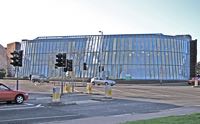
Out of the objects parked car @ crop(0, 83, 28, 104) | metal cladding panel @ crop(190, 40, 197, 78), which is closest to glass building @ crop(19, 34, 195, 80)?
metal cladding panel @ crop(190, 40, 197, 78)

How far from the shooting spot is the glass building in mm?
102438

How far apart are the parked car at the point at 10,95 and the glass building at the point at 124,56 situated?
7182 centimetres

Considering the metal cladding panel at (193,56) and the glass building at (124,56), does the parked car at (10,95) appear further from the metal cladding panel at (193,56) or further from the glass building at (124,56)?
the metal cladding panel at (193,56)

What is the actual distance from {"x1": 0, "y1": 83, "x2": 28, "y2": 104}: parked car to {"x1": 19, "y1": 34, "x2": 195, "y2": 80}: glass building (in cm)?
7182

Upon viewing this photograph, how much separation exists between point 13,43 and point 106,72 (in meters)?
51.1

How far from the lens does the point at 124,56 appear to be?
10450cm

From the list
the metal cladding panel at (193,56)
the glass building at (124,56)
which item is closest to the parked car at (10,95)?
the glass building at (124,56)

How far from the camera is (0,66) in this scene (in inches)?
5842

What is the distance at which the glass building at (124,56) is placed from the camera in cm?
10244

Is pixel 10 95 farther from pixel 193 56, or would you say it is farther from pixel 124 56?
pixel 193 56

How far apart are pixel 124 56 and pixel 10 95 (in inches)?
3178

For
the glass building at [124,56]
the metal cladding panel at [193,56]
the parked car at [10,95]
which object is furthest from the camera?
the metal cladding panel at [193,56]

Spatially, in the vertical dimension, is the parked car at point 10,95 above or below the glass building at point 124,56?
below

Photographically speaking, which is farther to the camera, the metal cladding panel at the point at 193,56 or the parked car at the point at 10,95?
the metal cladding panel at the point at 193,56
